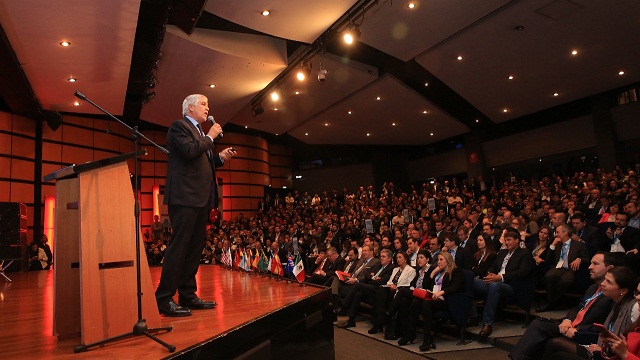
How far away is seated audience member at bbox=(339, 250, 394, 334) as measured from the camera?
607 cm

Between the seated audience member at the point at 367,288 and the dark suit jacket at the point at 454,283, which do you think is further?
the seated audience member at the point at 367,288

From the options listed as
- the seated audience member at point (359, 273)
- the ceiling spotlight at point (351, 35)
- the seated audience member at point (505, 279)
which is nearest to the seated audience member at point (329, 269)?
the seated audience member at point (359, 273)

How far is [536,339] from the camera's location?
3.17 m

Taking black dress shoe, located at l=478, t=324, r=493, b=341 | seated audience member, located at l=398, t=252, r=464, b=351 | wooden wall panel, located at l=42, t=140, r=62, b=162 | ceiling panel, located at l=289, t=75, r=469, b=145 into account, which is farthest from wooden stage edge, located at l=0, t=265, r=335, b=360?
ceiling panel, located at l=289, t=75, r=469, b=145

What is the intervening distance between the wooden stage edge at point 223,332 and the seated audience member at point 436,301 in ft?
5.48

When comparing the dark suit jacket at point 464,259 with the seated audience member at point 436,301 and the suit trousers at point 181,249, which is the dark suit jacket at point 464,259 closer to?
the seated audience member at point 436,301

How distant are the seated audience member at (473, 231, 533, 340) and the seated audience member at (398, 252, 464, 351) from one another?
341 mm

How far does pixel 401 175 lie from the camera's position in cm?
1873

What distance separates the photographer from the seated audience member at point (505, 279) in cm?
474

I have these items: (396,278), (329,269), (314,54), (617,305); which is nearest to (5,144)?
(314,54)

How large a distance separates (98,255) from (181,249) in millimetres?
451

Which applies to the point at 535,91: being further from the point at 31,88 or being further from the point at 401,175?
the point at 31,88

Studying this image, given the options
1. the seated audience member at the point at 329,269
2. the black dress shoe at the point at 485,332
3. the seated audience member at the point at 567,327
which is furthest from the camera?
the seated audience member at the point at 329,269

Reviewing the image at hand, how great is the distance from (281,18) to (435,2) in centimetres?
234
